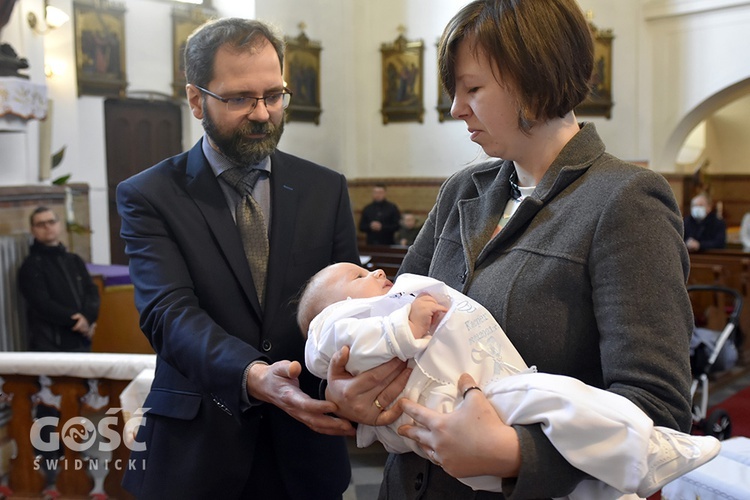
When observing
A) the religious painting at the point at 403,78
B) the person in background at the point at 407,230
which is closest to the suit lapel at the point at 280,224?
the person in background at the point at 407,230

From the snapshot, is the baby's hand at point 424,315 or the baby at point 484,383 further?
the baby's hand at point 424,315

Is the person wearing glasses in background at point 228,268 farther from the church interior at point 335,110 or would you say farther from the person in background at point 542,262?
the church interior at point 335,110

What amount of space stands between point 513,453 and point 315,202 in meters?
1.08

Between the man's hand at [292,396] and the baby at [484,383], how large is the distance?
0.21ft

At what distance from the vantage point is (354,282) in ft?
5.38

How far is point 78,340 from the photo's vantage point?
5.81 metres

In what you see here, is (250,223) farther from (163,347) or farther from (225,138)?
(163,347)

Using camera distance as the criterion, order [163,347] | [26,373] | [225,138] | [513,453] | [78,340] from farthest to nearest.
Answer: [78,340] < [26,373] < [225,138] < [163,347] < [513,453]

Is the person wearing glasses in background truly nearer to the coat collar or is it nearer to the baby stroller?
the coat collar

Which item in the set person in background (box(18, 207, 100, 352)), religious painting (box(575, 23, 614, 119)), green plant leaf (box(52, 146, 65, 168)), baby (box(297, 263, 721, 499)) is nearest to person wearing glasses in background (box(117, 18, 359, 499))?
baby (box(297, 263, 721, 499))

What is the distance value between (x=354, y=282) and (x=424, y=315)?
32cm

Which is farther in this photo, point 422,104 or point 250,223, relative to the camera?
point 422,104

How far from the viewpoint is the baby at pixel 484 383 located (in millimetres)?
1146

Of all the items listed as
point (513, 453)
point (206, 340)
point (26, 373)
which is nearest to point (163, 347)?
point (206, 340)
